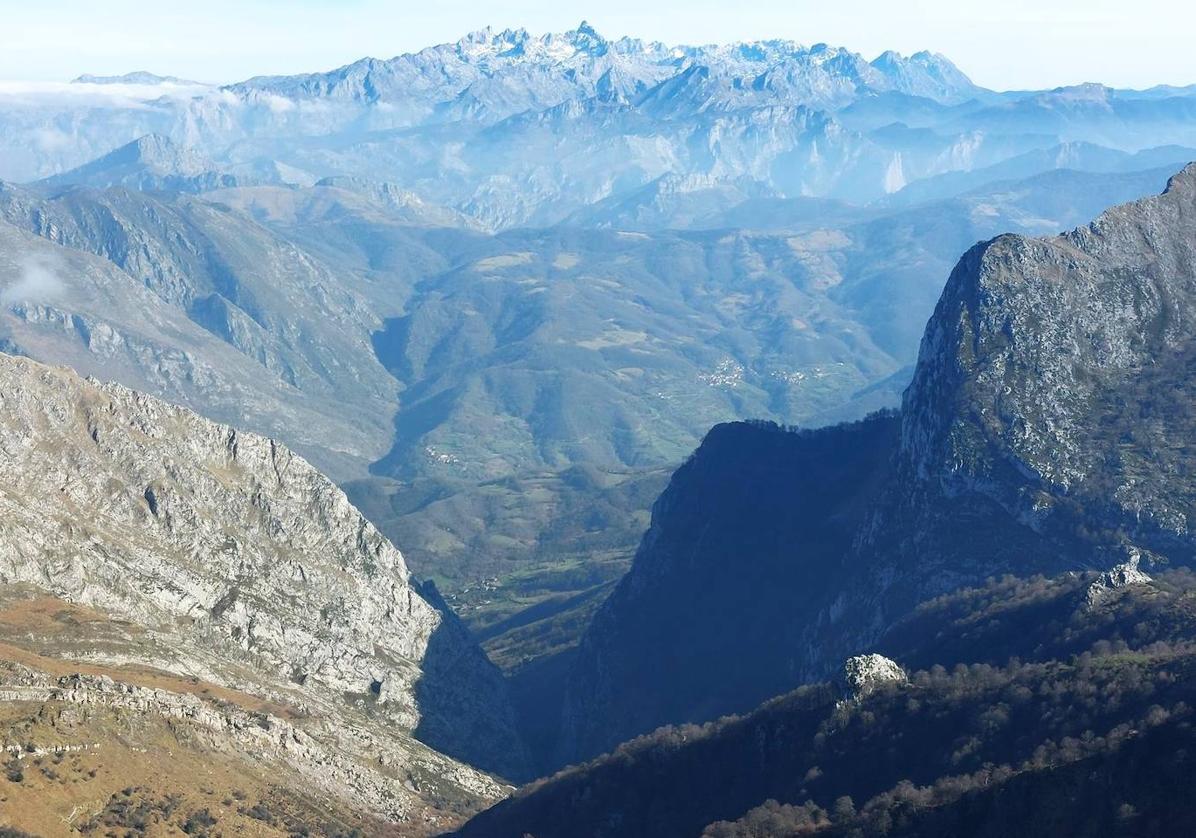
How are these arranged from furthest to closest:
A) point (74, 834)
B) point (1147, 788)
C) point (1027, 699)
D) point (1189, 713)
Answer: point (1027, 699) < point (74, 834) < point (1189, 713) < point (1147, 788)

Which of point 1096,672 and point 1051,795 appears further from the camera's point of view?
point 1096,672

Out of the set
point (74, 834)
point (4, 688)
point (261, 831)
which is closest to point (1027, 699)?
point (261, 831)

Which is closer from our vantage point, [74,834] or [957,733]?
[74,834]

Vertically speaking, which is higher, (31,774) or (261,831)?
(31,774)

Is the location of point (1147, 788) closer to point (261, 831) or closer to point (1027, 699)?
point (1027, 699)

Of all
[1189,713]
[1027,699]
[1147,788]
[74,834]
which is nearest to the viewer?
[1147,788]

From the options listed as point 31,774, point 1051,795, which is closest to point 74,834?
point 31,774

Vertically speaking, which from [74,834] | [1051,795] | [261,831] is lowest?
[261,831]

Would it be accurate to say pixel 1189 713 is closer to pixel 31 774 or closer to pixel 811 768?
pixel 811 768

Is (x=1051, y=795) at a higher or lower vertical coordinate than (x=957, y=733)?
higher
